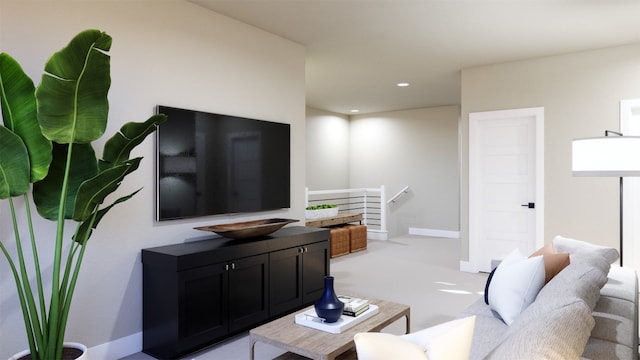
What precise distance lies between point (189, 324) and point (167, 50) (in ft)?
6.70

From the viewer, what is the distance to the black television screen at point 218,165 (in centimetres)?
324

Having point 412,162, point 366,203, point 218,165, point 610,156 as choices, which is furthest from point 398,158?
point 610,156

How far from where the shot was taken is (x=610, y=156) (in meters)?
2.62

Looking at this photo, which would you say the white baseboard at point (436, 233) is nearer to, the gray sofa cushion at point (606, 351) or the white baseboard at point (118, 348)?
the white baseboard at point (118, 348)

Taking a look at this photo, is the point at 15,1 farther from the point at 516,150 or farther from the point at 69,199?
the point at 516,150

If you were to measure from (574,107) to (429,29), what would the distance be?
6.83 ft

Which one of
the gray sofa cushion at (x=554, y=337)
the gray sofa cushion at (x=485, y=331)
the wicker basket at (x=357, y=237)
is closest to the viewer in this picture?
the gray sofa cushion at (x=554, y=337)

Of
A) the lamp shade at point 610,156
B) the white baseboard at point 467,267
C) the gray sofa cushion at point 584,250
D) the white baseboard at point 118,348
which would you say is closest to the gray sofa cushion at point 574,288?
the gray sofa cushion at point 584,250

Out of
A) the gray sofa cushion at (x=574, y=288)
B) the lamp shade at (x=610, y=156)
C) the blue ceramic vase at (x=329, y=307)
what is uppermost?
the lamp shade at (x=610, y=156)

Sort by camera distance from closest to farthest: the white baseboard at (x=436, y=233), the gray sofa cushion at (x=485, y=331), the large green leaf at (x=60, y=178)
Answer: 1. the gray sofa cushion at (x=485, y=331)
2. the large green leaf at (x=60, y=178)
3. the white baseboard at (x=436, y=233)

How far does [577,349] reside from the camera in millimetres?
1092

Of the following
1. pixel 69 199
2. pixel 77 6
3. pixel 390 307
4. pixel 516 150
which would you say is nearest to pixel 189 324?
pixel 69 199

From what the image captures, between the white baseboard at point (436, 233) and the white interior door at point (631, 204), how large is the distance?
4.01 m

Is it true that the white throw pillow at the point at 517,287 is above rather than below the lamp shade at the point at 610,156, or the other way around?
below
